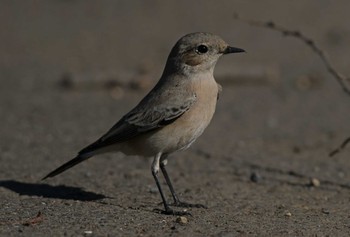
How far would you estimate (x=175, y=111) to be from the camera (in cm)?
802

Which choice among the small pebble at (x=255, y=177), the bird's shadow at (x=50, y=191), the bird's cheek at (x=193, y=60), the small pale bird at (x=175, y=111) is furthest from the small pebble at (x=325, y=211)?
the bird's shadow at (x=50, y=191)

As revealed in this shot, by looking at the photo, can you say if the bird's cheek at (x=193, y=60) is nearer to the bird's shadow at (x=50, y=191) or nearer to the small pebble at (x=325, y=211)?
the bird's shadow at (x=50, y=191)

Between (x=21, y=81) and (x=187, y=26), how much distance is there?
12.9ft

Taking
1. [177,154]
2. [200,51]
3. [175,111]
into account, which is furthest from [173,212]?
[177,154]

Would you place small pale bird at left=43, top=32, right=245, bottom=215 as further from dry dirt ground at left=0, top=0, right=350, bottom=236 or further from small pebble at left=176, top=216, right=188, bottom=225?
dry dirt ground at left=0, top=0, right=350, bottom=236

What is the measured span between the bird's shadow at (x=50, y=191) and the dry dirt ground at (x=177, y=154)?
0.9 inches

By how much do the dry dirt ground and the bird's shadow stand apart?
2cm

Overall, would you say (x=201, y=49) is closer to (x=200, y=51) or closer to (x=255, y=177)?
(x=200, y=51)

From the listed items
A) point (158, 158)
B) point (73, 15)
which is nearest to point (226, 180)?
point (158, 158)

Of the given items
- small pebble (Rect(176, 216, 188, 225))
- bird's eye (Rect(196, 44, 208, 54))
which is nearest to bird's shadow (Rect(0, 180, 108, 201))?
small pebble (Rect(176, 216, 188, 225))

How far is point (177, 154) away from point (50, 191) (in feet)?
8.28

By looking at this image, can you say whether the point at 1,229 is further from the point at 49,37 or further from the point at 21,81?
the point at 49,37

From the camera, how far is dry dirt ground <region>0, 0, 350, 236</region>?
768 centimetres

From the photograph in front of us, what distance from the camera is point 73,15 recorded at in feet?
58.5
